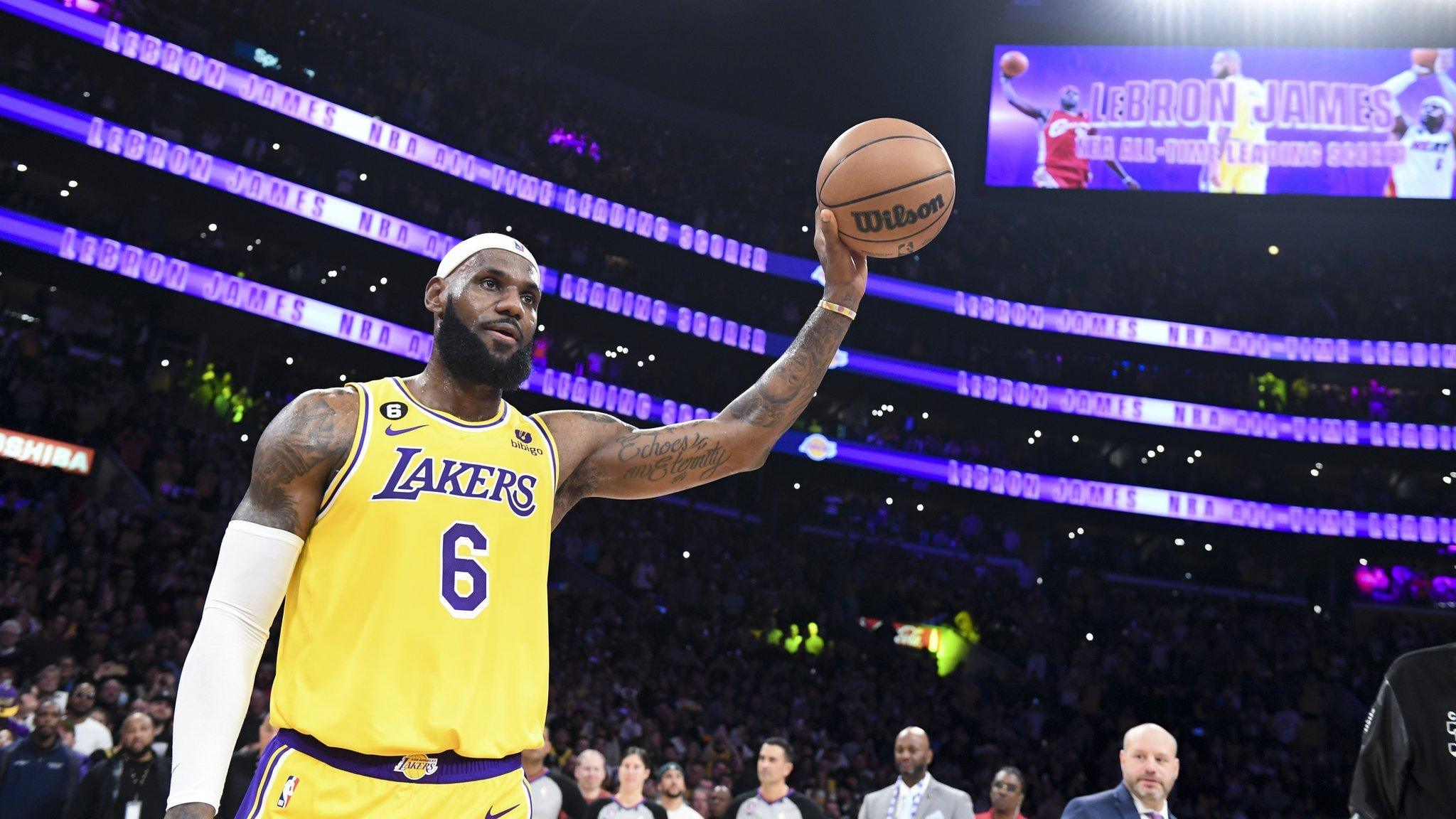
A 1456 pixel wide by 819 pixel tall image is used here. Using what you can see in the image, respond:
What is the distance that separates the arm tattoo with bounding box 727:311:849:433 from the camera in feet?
10.3

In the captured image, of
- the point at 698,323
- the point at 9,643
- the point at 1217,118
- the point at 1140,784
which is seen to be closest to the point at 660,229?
the point at 698,323

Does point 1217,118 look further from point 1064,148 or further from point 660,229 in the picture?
point 660,229

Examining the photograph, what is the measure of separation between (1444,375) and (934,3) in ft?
50.7

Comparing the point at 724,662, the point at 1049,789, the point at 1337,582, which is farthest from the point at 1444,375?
the point at 724,662

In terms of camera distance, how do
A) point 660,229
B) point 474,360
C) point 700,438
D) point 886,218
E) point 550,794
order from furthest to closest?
point 660,229 < point 550,794 < point 886,218 < point 700,438 < point 474,360

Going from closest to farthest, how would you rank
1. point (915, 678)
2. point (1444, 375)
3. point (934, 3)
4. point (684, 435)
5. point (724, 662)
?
point (684, 435) < point (724, 662) < point (915, 678) < point (1444, 375) < point (934, 3)

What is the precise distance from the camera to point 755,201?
93.7 ft

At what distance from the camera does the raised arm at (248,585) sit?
7.56ft

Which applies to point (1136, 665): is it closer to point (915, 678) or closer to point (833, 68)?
point (915, 678)

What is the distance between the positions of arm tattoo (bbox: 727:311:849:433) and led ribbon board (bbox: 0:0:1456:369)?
57.1 ft

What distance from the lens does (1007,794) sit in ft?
25.6

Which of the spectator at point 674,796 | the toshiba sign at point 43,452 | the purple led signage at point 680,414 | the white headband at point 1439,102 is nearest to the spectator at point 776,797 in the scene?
the spectator at point 674,796

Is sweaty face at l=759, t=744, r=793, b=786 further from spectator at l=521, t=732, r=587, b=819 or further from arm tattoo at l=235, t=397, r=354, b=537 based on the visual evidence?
arm tattoo at l=235, t=397, r=354, b=537

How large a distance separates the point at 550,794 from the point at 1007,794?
3364 mm
